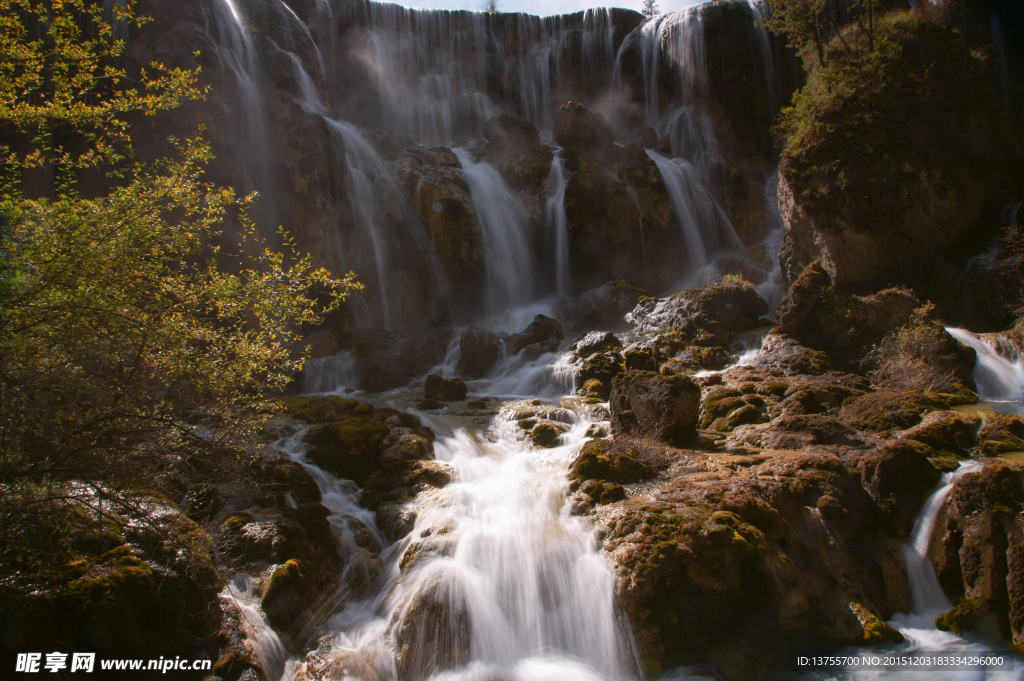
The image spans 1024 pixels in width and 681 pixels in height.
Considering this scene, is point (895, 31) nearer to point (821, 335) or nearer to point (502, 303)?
point (821, 335)

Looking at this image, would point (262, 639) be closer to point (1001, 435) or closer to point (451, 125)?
point (1001, 435)

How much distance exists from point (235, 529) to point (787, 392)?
947 centimetres

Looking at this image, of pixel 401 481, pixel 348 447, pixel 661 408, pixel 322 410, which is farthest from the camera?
pixel 322 410

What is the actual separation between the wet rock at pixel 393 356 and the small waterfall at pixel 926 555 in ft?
45.1

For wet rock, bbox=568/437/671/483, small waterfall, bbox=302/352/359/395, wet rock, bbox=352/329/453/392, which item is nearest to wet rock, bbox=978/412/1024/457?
wet rock, bbox=568/437/671/483

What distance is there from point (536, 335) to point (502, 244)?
6701 millimetres

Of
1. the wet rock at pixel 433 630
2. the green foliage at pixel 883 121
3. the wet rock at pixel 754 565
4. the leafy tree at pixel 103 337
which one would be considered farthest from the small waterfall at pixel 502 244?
the wet rock at pixel 433 630

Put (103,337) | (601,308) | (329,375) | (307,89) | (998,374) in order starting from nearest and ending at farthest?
(103,337)
(998,374)
(329,375)
(601,308)
(307,89)

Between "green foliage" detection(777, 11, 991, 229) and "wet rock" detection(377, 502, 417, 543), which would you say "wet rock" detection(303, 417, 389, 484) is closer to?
"wet rock" detection(377, 502, 417, 543)

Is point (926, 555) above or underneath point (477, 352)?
underneath

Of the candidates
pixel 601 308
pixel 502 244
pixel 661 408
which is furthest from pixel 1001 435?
pixel 502 244

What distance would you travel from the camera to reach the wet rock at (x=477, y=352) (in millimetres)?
17703

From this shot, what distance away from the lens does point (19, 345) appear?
4008 millimetres

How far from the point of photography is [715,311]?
52.9ft
